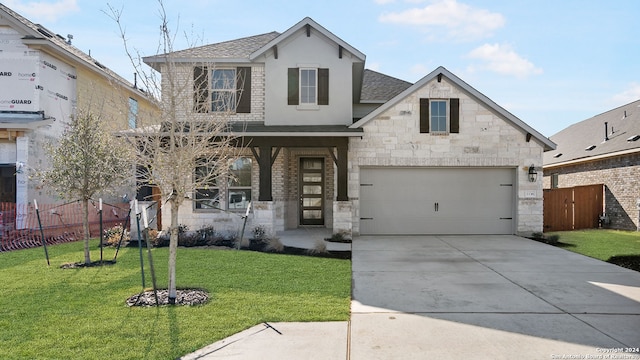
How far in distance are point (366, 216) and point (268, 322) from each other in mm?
9078

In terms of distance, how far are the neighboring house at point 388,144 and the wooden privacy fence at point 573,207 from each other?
10.4 ft

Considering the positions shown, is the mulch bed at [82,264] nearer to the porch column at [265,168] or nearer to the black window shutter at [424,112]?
the porch column at [265,168]

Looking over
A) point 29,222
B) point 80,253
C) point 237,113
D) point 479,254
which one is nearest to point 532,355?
point 479,254

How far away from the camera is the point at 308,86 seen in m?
14.2

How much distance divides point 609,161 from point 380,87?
34.8 feet

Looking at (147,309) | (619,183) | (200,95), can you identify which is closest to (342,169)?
(200,95)

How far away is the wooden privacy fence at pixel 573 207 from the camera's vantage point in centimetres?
1641

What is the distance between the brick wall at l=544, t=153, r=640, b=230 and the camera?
16281mm

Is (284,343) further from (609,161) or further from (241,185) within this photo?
(609,161)

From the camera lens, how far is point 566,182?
70.2 feet

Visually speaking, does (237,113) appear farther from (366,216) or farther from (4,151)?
(4,151)

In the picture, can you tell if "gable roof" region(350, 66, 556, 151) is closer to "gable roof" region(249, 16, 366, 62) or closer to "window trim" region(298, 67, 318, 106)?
"window trim" region(298, 67, 318, 106)

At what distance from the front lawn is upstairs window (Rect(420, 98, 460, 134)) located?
492cm

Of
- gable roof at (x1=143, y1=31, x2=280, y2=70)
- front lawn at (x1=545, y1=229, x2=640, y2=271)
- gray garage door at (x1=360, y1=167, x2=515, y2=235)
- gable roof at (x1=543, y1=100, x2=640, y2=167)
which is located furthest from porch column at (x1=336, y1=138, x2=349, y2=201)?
gable roof at (x1=543, y1=100, x2=640, y2=167)
